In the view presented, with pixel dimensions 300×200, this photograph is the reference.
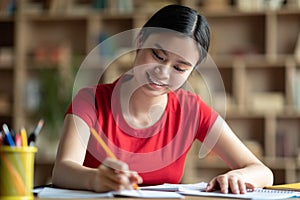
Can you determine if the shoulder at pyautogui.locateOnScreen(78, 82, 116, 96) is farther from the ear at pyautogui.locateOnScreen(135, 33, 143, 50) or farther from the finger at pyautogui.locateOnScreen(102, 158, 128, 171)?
Answer: the finger at pyautogui.locateOnScreen(102, 158, 128, 171)

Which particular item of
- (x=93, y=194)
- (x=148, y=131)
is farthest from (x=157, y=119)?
(x=93, y=194)

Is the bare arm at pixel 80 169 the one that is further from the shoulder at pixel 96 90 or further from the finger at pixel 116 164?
the shoulder at pixel 96 90

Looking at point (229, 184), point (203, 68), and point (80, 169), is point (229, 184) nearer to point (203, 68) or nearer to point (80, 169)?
point (80, 169)

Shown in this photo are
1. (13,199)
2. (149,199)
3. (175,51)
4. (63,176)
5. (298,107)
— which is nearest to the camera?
(13,199)

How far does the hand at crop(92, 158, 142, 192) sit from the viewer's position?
4.17 feet

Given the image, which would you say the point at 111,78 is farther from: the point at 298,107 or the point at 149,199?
the point at 149,199

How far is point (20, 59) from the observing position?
4.87 m

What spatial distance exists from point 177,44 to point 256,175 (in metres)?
0.41

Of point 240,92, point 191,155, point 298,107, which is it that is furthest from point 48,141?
point 298,107

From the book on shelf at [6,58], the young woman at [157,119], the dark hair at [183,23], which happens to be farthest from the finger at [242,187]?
the book on shelf at [6,58]

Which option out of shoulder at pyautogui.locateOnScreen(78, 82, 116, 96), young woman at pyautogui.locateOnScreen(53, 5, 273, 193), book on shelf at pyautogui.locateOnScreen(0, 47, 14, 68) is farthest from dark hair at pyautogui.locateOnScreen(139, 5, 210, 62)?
book on shelf at pyautogui.locateOnScreen(0, 47, 14, 68)

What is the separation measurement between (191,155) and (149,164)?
2.92 metres

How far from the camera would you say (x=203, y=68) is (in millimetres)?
4691

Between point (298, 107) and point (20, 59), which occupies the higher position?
point (20, 59)
